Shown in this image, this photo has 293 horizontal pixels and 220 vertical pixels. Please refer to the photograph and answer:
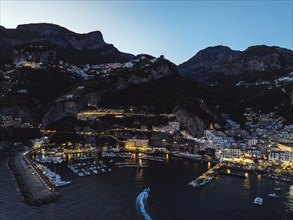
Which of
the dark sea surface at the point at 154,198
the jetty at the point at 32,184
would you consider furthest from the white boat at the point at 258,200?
the jetty at the point at 32,184

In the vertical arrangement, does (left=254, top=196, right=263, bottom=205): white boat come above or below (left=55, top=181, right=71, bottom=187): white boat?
below

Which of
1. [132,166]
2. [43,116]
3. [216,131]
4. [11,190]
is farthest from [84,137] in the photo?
[11,190]

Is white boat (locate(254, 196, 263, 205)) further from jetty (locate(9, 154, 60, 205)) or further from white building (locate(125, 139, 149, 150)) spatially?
white building (locate(125, 139, 149, 150))

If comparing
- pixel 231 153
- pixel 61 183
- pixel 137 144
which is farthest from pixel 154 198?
pixel 137 144

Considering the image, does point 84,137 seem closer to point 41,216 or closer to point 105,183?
point 105,183

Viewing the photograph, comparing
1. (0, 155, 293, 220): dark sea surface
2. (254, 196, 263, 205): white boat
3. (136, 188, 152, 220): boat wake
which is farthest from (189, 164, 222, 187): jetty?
(254, 196, 263, 205): white boat

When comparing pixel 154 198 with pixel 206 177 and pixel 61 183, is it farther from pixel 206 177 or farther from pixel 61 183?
pixel 61 183

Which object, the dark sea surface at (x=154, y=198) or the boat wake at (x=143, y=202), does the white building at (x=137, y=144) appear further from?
the boat wake at (x=143, y=202)
